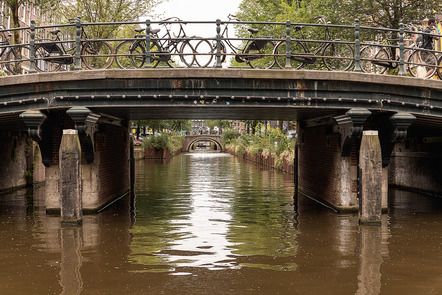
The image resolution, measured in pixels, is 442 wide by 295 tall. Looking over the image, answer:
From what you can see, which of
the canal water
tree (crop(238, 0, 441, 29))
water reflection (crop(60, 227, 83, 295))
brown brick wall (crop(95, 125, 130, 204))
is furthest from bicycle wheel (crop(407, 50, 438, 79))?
tree (crop(238, 0, 441, 29))

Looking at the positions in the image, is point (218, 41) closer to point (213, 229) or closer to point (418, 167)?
point (213, 229)

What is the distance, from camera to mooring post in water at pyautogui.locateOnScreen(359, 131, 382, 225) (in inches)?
470

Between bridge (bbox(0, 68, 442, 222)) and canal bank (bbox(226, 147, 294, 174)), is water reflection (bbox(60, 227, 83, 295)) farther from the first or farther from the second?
canal bank (bbox(226, 147, 294, 174))

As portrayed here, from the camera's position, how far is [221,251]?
9617 millimetres

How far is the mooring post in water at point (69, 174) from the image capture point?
1190 cm

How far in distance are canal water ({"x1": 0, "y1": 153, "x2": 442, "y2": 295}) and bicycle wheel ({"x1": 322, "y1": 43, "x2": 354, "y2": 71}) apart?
12.7 ft

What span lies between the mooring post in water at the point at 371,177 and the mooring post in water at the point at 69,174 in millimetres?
6439

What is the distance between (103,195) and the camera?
15539 millimetres

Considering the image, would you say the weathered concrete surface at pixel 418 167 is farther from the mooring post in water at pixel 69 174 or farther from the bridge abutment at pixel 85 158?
the mooring post in water at pixel 69 174

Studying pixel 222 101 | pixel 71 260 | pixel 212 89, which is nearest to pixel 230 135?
pixel 222 101

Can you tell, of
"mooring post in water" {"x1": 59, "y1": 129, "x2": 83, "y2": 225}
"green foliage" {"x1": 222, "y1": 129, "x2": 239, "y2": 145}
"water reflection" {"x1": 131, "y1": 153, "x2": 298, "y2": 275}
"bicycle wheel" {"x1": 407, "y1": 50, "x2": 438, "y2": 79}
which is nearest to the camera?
"water reflection" {"x1": 131, "y1": 153, "x2": 298, "y2": 275}

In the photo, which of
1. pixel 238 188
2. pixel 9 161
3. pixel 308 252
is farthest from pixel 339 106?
pixel 9 161

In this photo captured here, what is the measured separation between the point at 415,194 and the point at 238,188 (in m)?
7.01

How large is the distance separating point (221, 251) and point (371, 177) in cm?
424
